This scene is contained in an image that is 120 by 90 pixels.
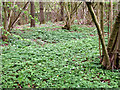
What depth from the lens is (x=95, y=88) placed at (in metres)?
3.14

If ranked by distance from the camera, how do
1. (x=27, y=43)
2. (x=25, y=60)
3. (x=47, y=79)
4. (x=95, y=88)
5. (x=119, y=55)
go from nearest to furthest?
(x=95, y=88)
(x=47, y=79)
(x=119, y=55)
(x=25, y=60)
(x=27, y=43)

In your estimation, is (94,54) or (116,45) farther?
(94,54)

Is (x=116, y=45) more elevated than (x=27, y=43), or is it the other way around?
(x=116, y=45)

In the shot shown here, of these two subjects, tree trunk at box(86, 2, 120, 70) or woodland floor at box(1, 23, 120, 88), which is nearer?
woodland floor at box(1, 23, 120, 88)

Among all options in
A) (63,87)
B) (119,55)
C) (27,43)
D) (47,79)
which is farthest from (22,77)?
(27,43)

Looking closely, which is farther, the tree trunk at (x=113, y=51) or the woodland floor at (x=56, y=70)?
the tree trunk at (x=113, y=51)

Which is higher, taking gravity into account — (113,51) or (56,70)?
(113,51)

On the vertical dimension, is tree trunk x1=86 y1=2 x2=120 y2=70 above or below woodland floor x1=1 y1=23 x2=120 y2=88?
above

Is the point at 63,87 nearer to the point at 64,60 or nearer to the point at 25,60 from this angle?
the point at 64,60

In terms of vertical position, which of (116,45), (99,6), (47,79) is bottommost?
(47,79)

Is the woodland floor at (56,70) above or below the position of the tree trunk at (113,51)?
below

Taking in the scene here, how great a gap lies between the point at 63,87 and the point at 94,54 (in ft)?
7.83

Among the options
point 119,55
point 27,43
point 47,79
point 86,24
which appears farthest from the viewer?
point 86,24

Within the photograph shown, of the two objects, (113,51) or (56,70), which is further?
(56,70)
